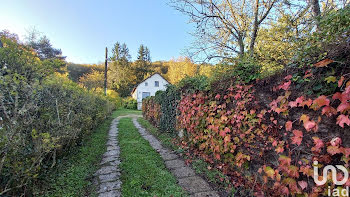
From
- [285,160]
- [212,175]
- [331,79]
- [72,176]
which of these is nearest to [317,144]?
[285,160]

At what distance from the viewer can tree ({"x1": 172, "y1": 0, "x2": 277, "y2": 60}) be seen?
6227 mm

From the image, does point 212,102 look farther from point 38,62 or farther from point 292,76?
point 38,62

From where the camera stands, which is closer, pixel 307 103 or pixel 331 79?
pixel 331 79

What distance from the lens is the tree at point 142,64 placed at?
37219 mm

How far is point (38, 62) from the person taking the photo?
2.68 metres

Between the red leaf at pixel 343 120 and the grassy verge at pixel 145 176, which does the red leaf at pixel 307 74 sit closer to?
the red leaf at pixel 343 120

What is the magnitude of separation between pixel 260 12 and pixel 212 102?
5.51 meters

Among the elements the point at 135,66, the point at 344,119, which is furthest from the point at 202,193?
the point at 135,66

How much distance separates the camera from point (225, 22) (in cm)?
696

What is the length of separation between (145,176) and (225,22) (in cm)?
694

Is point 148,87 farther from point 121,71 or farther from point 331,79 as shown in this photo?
point 331,79

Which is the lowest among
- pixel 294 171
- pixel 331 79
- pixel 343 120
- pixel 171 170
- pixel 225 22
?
pixel 171 170

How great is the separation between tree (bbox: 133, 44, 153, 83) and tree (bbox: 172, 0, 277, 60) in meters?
30.9

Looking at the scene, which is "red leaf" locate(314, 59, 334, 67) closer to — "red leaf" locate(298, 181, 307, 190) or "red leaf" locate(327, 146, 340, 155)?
"red leaf" locate(327, 146, 340, 155)
